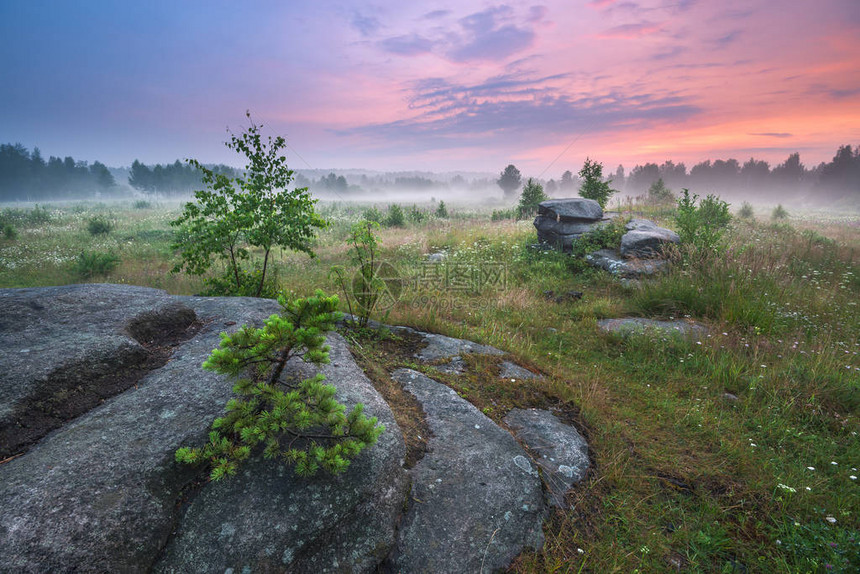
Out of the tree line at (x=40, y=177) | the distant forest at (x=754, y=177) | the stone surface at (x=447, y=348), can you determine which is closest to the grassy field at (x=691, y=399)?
the stone surface at (x=447, y=348)

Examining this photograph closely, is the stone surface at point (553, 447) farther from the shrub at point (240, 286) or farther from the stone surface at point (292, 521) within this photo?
the shrub at point (240, 286)

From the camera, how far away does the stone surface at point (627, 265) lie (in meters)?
9.36

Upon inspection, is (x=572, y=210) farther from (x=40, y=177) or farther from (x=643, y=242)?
(x=40, y=177)

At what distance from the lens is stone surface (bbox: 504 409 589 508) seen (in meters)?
2.83

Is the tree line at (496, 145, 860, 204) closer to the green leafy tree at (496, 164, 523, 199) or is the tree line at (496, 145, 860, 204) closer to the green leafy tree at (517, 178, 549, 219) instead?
the green leafy tree at (496, 164, 523, 199)

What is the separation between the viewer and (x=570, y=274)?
1073 cm

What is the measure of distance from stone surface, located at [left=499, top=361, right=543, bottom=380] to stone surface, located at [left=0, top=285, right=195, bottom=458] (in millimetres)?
3548

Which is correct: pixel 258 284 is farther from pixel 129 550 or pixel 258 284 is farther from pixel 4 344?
pixel 129 550

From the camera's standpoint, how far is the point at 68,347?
2.79 m

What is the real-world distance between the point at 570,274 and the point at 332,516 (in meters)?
10.0

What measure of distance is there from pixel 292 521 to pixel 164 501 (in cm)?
69

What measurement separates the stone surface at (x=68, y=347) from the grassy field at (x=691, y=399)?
199 centimetres

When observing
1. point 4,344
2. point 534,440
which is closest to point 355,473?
point 534,440

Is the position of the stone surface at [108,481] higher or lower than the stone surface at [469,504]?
higher
